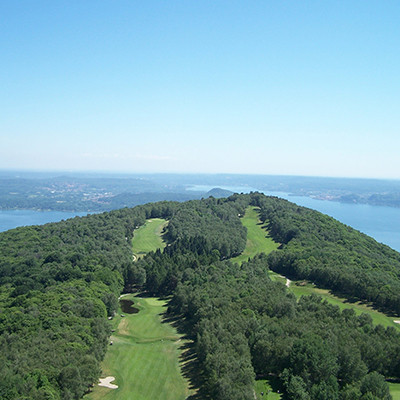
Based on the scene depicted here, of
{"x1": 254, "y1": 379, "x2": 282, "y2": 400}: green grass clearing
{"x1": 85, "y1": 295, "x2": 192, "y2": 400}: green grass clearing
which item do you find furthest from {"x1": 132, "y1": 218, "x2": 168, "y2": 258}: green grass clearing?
{"x1": 254, "y1": 379, "x2": 282, "y2": 400}: green grass clearing

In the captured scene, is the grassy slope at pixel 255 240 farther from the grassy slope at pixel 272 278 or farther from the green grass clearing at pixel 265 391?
the green grass clearing at pixel 265 391

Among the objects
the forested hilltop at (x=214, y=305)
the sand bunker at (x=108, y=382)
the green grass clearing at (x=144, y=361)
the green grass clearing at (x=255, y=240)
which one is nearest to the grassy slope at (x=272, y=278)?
the green grass clearing at (x=255, y=240)

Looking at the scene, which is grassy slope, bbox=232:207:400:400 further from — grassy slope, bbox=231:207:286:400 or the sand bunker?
the sand bunker

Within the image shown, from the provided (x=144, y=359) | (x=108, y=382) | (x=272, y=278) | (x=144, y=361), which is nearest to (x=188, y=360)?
(x=144, y=361)

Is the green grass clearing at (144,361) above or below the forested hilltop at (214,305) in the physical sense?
below

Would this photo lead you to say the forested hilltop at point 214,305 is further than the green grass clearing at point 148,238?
No

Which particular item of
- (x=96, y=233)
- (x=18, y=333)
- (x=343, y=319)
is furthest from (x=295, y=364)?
(x=96, y=233)
